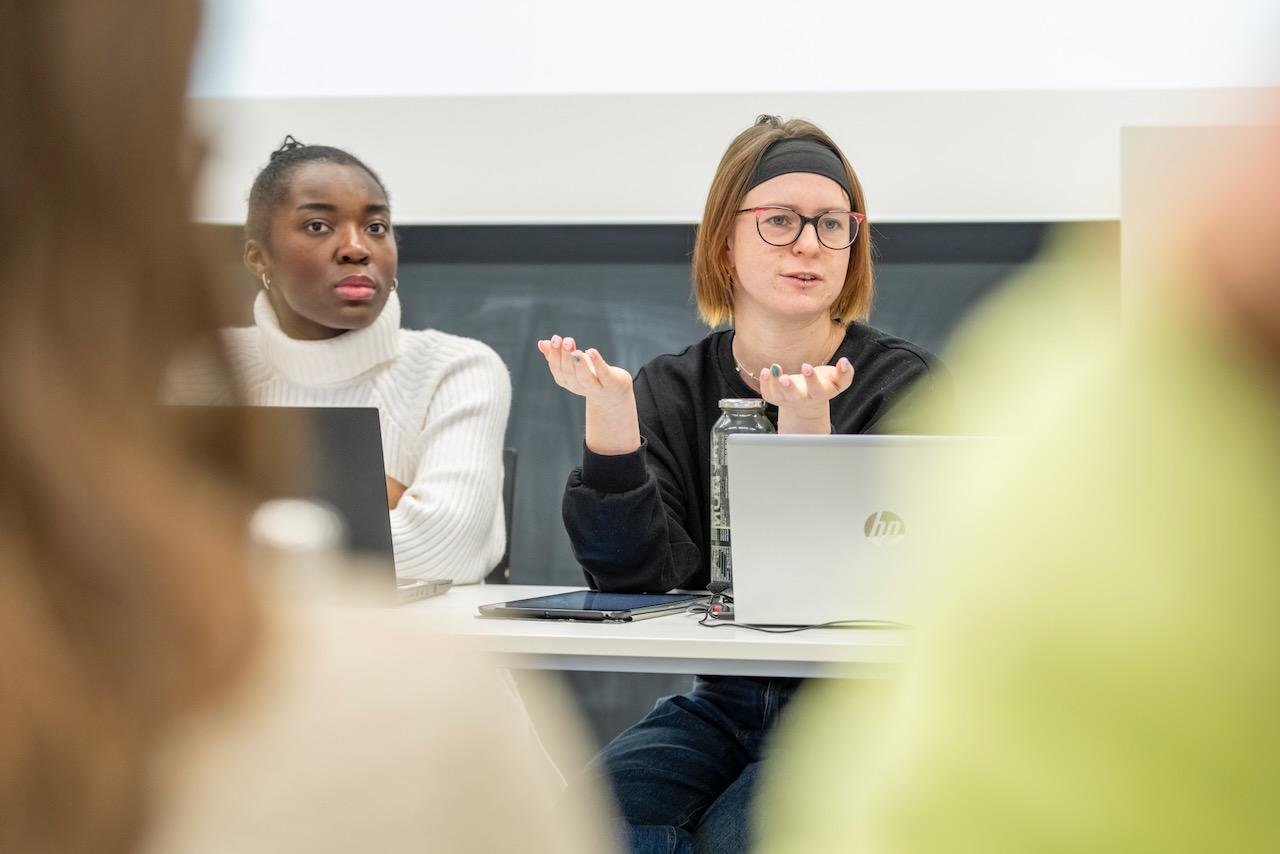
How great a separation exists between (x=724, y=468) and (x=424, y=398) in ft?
2.51

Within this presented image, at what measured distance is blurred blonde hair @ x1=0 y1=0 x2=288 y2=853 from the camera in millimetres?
335

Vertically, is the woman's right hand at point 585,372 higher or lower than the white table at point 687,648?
higher

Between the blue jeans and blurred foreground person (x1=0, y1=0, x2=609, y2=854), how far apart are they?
3.85 feet

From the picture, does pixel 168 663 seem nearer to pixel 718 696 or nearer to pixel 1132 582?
pixel 1132 582

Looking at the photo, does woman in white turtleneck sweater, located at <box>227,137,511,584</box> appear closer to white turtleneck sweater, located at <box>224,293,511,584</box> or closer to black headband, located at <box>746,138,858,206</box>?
white turtleneck sweater, located at <box>224,293,511,584</box>

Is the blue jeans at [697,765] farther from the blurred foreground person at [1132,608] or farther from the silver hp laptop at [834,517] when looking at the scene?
the blurred foreground person at [1132,608]

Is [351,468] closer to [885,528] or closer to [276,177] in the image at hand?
[885,528]

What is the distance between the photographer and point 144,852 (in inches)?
14.1

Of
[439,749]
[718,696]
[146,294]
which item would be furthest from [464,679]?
[718,696]

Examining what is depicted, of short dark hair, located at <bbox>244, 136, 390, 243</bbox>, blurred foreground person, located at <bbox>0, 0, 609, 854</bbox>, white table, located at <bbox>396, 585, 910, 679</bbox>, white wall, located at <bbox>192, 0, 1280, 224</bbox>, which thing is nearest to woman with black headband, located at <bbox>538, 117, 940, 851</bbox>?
white table, located at <bbox>396, 585, 910, 679</bbox>

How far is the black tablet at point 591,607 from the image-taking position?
153 centimetres

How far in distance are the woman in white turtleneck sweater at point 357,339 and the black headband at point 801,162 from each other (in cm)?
63

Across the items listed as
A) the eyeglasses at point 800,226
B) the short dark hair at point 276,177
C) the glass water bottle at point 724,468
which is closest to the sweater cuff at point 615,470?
the glass water bottle at point 724,468

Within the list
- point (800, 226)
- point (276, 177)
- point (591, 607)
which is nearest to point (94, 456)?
point (591, 607)
